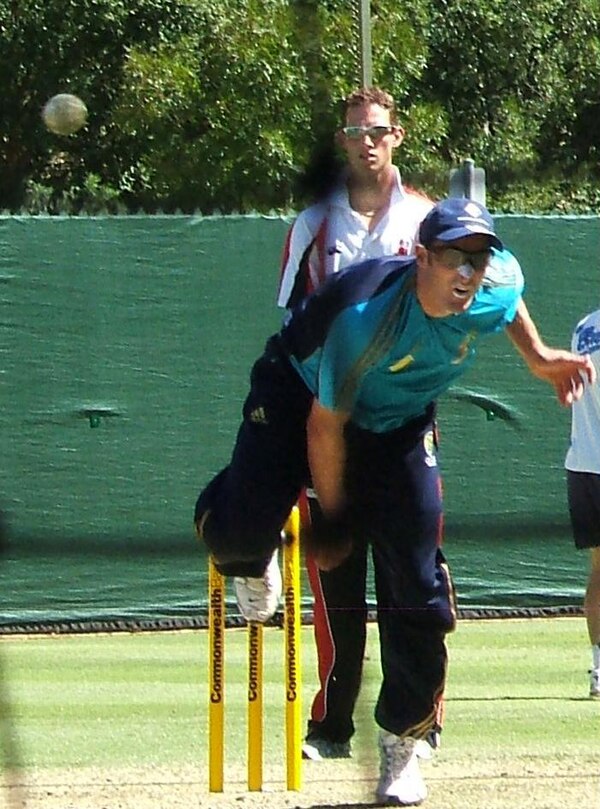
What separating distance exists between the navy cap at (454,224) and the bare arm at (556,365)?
415 mm

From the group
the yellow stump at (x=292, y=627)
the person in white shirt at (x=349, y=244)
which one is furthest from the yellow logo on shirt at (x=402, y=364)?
the person in white shirt at (x=349, y=244)

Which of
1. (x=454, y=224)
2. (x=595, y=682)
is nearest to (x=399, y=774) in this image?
(x=454, y=224)

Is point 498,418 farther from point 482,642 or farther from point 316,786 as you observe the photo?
point 316,786

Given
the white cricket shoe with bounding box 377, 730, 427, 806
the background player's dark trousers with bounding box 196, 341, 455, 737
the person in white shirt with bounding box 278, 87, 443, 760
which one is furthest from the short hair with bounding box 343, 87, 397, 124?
the white cricket shoe with bounding box 377, 730, 427, 806

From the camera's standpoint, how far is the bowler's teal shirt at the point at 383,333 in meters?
4.44

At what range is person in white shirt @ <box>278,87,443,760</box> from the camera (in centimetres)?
554

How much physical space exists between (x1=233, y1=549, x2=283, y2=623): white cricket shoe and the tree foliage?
263 inches

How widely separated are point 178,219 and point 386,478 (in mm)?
5139

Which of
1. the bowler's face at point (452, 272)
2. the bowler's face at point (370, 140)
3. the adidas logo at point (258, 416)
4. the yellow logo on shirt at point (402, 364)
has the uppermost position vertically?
the bowler's face at point (370, 140)

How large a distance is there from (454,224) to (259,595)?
55.4 inches

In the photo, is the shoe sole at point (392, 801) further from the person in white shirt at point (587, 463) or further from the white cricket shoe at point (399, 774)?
the person in white shirt at point (587, 463)

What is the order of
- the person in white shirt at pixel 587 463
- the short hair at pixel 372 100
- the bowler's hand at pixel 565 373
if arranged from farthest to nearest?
the person in white shirt at pixel 587 463 < the short hair at pixel 372 100 < the bowler's hand at pixel 565 373

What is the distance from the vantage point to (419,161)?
1593cm

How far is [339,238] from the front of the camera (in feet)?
18.2
